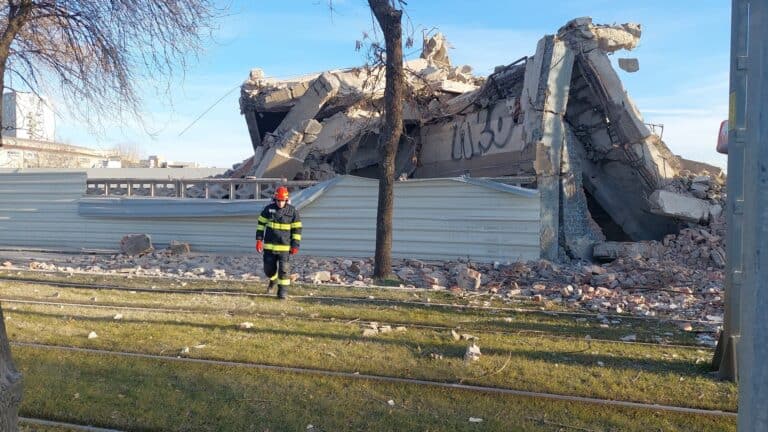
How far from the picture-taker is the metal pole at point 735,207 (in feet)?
18.6

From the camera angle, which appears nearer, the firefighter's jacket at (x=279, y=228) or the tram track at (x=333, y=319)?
the tram track at (x=333, y=319)

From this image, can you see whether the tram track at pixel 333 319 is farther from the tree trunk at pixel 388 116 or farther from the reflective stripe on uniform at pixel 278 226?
the tree trunk at pixel 388 116

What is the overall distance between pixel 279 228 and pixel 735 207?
637 cm

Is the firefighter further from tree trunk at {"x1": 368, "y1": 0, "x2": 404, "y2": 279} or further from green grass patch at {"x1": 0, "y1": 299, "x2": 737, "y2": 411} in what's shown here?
tree trunk at {"x1": 368, "y1": 0, "x2": 404, "y2": 279}

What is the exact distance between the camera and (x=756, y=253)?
256 cm

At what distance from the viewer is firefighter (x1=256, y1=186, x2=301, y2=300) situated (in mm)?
10117

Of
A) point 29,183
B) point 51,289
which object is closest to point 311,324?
point 51,289

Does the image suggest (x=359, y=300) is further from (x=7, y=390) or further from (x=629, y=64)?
(x=629, y=64)

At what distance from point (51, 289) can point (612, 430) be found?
31.3 ft

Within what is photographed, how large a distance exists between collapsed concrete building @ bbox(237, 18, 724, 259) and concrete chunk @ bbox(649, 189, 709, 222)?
0.08 feet

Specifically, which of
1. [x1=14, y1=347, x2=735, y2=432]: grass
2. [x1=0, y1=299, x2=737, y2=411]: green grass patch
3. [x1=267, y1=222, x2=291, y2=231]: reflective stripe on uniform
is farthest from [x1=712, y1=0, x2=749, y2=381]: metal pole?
[x1=267, y1=222, x2=291, y2=231]: reflective stripe on uniform

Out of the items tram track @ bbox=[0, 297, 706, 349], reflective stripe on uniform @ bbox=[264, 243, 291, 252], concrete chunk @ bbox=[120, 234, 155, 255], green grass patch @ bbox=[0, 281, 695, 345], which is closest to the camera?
tram track @ bbox=[0, 297, 706, 349]

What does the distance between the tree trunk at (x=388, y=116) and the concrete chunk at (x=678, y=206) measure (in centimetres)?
665

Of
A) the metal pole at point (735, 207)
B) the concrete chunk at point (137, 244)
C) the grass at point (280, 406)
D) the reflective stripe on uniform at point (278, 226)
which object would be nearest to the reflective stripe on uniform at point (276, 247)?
the reflective stripe on uniform at point (278, 226)
